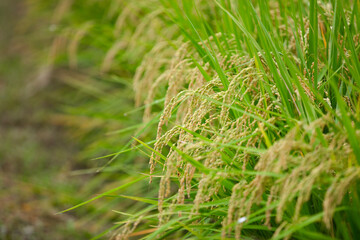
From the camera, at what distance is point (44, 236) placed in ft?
8.61

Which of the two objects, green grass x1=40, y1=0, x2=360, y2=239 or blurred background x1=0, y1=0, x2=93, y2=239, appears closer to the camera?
green grass x1=40, y1=0, x2=360, y2=239

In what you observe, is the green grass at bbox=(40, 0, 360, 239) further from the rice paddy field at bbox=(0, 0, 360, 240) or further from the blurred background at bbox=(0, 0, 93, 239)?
the blurred background at bbox=(0, 0, 93, 239)

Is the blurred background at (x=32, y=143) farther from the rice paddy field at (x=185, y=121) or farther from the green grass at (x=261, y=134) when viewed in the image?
the green grass at (x=261, y=134)

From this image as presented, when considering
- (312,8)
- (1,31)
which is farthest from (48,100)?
(312,8)

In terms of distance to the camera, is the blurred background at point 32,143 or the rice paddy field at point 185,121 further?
the blurred background at point 32,143

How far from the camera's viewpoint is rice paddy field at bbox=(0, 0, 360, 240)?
112 centimetres

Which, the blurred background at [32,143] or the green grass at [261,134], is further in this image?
the blurred background at [32,143]

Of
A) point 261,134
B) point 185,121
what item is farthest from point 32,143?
point 261,134

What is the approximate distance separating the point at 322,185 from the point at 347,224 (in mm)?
152

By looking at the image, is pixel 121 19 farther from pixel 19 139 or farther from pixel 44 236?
pixel 19 139

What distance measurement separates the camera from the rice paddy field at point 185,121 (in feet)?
3.68

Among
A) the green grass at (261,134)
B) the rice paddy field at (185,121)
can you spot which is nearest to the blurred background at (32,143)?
the rice paddy field at (185,121)

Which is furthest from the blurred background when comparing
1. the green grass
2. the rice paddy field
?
the green grass

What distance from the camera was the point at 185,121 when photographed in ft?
4.66
